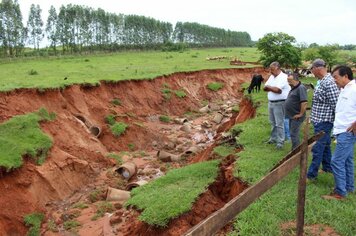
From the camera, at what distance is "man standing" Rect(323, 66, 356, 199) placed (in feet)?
22.2

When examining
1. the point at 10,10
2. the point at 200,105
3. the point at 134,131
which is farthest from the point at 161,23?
the point at 134,131

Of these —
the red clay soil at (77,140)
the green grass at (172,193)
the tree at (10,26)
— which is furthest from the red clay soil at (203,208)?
the tree at (10,26)

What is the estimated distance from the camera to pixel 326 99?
764 centimetres

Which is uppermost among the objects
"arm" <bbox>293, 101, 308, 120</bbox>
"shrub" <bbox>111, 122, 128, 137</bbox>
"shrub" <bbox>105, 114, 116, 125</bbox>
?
"arm" <bbox>293, 101, 308, 120</bbox>

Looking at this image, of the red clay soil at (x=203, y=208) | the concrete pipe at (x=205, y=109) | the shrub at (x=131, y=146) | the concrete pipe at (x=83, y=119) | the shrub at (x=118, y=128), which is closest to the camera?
the red clay soil at (x=203, y=208)

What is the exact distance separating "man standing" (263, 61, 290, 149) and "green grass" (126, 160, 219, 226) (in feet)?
6.93

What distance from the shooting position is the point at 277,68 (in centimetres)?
1012

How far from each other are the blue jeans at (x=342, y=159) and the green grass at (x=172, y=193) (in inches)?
126

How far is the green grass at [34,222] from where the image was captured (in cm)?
1006

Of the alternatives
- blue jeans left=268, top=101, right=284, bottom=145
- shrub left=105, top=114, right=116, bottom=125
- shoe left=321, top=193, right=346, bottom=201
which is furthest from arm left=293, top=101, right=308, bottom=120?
shrub left=105, top=114, right=116, bottom=125

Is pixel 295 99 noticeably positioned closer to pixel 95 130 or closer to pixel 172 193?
pixel 172 193

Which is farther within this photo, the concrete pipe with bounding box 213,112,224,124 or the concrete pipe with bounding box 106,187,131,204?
the concrete pipe with bounding box 213,112,224,124

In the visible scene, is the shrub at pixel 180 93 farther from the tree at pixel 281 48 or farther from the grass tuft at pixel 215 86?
the tree at pixel 281 48

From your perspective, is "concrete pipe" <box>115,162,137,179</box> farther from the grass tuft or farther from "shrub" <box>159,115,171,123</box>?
the grass tuft
